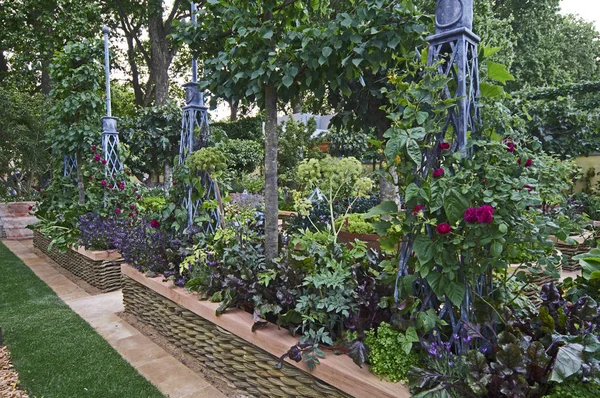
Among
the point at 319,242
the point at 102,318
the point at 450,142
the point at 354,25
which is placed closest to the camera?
the point at 450,142

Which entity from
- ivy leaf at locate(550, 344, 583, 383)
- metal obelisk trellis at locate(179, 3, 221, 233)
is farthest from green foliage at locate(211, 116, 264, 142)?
ivy leaf at locate(550, 344, 583, 383)

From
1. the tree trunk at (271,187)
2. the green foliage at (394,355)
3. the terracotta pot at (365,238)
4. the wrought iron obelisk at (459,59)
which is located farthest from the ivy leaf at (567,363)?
the terracotta pot at (365,238)

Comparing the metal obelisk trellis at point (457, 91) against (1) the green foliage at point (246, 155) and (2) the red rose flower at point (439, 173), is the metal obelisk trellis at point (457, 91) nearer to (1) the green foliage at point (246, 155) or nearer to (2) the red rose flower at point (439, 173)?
(2) the red rose flower at point (439, 173)

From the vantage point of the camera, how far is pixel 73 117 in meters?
5.62

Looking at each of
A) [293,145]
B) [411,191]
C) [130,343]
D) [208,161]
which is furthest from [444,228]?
[293,145]

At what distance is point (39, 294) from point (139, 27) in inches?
490

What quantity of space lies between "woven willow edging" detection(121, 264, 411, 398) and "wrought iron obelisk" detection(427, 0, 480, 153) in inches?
41.9

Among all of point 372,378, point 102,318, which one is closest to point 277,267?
point 372,378

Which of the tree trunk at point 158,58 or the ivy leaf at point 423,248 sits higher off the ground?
the tree trunk at point 158,58

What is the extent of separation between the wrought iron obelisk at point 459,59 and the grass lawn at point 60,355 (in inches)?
86.3

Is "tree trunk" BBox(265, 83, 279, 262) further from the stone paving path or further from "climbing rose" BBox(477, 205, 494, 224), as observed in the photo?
"climbing rose" BBox(477, 205, 494, 224)

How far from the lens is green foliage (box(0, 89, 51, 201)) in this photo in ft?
25.1

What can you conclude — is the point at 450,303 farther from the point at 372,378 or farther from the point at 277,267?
the point at 277,267

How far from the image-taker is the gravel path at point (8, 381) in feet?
7.52
